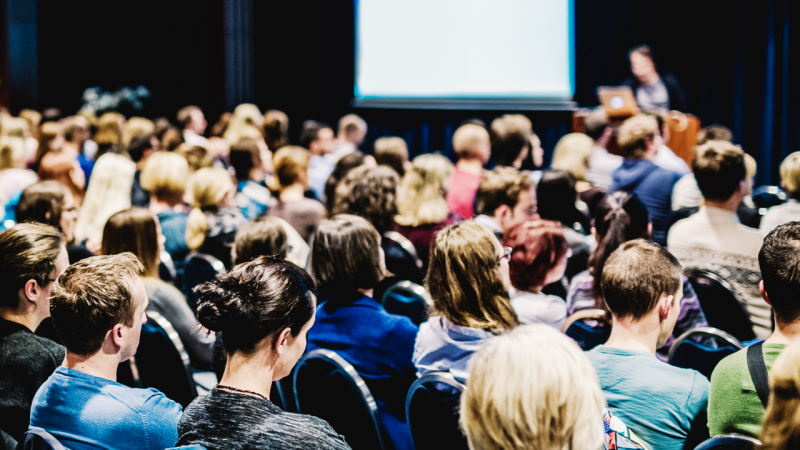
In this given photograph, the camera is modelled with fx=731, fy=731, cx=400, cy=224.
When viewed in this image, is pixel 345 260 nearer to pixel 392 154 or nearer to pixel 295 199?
pixel 295 199

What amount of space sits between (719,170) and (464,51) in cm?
668

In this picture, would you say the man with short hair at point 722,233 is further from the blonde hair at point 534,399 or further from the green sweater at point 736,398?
the blonde hair at point 534,399

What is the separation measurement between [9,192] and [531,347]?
5.15 m

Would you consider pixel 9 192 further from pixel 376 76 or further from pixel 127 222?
pixel 376 76

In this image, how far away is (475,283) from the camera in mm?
2361

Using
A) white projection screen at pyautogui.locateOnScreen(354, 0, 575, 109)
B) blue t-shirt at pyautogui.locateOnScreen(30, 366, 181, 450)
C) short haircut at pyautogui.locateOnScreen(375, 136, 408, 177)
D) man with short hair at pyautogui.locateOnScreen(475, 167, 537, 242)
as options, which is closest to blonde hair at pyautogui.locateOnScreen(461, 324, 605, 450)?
blue t-shirt at pyautogui.locateOnScreen(30, 366, 181, 450)

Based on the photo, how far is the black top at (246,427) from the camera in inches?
59.9

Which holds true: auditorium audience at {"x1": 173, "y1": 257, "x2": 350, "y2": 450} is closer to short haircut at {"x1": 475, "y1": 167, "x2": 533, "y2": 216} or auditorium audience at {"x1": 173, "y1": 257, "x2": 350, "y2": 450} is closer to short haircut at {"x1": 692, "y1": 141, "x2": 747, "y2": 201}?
short haircut at {"x1": 475, "y1": 167, "x2": 533, "y2": 216}

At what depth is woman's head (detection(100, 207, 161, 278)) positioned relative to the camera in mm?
3023

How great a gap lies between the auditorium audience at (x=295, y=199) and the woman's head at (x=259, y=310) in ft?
8.83

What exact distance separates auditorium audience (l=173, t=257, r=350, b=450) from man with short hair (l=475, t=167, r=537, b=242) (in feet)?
7.33

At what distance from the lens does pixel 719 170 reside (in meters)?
3.49

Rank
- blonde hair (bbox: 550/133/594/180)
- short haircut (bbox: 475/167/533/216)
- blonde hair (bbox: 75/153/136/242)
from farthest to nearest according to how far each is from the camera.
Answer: blonde hair (bbox: 550/133/594/180), blonde hair (bbox: 75/153/136/242), short haircut (bbox: 475/167/533/216)

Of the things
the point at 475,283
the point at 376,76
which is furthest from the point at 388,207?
the point at 376,76
